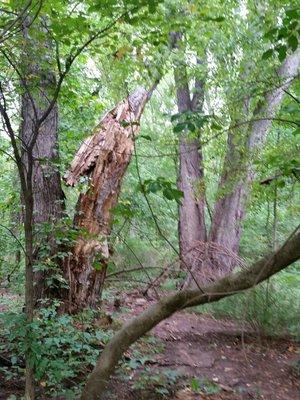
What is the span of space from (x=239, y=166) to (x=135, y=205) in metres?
3.48

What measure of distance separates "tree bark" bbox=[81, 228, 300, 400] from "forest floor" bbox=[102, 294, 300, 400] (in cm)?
119

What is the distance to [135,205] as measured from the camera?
9.91 meters

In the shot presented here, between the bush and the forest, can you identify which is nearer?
the forest

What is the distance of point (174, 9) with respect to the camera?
181 inches

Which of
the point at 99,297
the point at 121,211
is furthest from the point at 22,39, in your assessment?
the point at 99,297

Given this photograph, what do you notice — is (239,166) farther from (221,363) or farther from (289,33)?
(289,33)

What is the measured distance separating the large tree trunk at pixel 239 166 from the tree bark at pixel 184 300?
147cm

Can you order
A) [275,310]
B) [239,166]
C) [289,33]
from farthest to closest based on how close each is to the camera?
[239,166]
[275,310]
[289,33]

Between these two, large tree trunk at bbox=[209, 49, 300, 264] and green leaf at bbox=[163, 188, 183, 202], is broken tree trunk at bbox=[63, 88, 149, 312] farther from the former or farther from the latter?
green leaf at bbox=[163, 188, 183, 202]

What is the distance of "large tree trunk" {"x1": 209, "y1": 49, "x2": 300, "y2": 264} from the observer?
22.1 feet

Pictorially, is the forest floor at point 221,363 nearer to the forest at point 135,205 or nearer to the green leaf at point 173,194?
the forest at point 135,205

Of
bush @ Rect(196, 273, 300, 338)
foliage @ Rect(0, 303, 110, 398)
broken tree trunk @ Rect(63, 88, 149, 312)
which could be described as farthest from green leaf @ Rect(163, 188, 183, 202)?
bush @ Rect(196, 273, 300, 338)

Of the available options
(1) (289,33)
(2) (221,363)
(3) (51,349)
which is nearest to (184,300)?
(3) (51,349)

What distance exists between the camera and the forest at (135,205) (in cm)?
333
